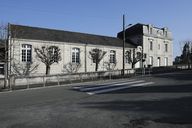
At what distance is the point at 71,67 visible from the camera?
127ft

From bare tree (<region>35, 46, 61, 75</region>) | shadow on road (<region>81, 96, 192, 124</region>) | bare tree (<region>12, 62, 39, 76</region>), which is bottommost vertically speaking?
shadow on road (<region>81, 96, 192, 124</region>)

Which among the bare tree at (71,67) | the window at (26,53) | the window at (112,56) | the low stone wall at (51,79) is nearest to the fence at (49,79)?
the low stone wall at (51,79)

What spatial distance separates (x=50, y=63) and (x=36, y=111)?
24312mm

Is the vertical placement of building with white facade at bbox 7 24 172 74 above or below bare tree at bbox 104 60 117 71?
above

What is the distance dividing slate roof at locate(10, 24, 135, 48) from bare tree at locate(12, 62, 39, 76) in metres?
3.08

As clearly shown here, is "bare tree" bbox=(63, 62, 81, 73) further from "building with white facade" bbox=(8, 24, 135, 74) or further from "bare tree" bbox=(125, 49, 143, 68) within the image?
"bare tree" bbox=(125, 49, 143, 68)

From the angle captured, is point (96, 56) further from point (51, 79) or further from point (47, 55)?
point (51, 79)

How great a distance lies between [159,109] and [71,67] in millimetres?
29035

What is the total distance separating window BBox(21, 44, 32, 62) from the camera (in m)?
34.1

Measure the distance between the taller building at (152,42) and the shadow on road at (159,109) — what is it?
39806 millimetres

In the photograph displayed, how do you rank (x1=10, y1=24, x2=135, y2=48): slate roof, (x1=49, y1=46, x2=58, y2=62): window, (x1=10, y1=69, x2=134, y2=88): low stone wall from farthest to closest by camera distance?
1. (x1=10, y1=24, x2=135, y2=48): slate roof
2. (x1=49, y1=46, x2=58, y2=62): window
3. (x1=10, y1=69, x2=134, y2=88): low stone wall

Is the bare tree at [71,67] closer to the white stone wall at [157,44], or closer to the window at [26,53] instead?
the window at [26,53]

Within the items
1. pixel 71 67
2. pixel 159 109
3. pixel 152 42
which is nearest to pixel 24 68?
pixel 71 67

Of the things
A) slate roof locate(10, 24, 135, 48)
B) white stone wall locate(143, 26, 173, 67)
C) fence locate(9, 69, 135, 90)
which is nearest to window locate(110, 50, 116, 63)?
slate roof locate(10, 24, 135, 48)
